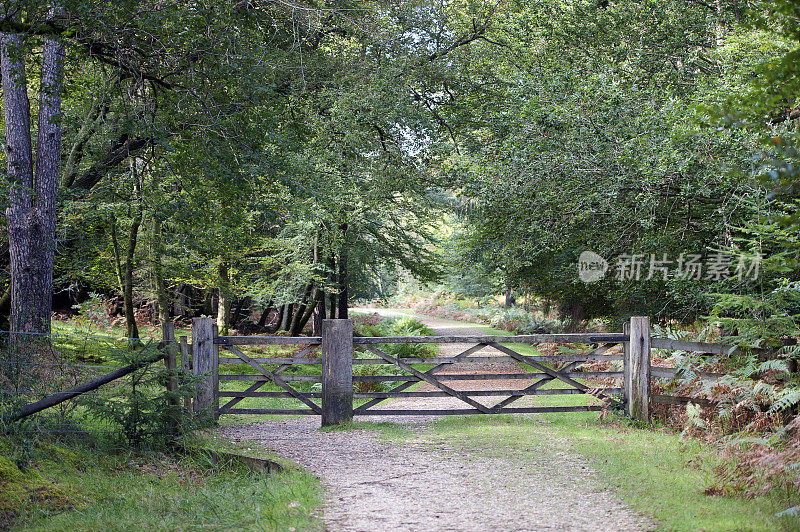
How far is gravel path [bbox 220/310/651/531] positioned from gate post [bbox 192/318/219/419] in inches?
27.9

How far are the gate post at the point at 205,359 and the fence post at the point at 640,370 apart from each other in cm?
581

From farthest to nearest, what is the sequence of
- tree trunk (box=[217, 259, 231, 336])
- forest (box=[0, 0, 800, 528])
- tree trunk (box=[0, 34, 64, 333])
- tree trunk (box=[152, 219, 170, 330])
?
tree trunk (box=[217, 259, 231, 336]) < tree trunk (box=[152, 219, 170, 330]) < tree trunk (box=[0, 34, 64, 333]) < forest (box=[0, 0, 800, 528])

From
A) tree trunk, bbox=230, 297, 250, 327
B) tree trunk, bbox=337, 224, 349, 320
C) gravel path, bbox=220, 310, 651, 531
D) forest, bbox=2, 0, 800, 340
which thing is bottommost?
gravel path, bbox=220, 310, 651, 531

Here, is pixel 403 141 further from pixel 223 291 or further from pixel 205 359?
pixel 205 359

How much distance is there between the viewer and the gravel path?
4.78 metres

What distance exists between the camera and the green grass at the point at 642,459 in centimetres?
477

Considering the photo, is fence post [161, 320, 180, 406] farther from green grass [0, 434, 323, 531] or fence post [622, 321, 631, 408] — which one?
fence post [622, 321, 631, 408]

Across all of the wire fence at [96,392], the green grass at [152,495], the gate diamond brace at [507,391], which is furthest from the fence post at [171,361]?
the gate diamond brace at [507,391]

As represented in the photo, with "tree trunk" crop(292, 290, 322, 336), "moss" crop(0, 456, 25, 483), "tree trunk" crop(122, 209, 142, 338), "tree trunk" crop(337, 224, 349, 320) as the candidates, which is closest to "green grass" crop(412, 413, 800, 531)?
"moss" crop(0, 456, 25, 483)

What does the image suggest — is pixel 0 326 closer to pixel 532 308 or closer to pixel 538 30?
pixel 538 30

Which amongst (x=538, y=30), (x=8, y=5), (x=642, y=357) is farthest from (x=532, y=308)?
(x=8, y=5)

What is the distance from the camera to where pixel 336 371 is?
867cm

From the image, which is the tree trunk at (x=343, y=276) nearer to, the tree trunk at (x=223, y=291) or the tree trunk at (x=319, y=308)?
the tree trunk at (x=319, y=308)

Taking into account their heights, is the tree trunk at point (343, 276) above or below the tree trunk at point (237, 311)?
above
